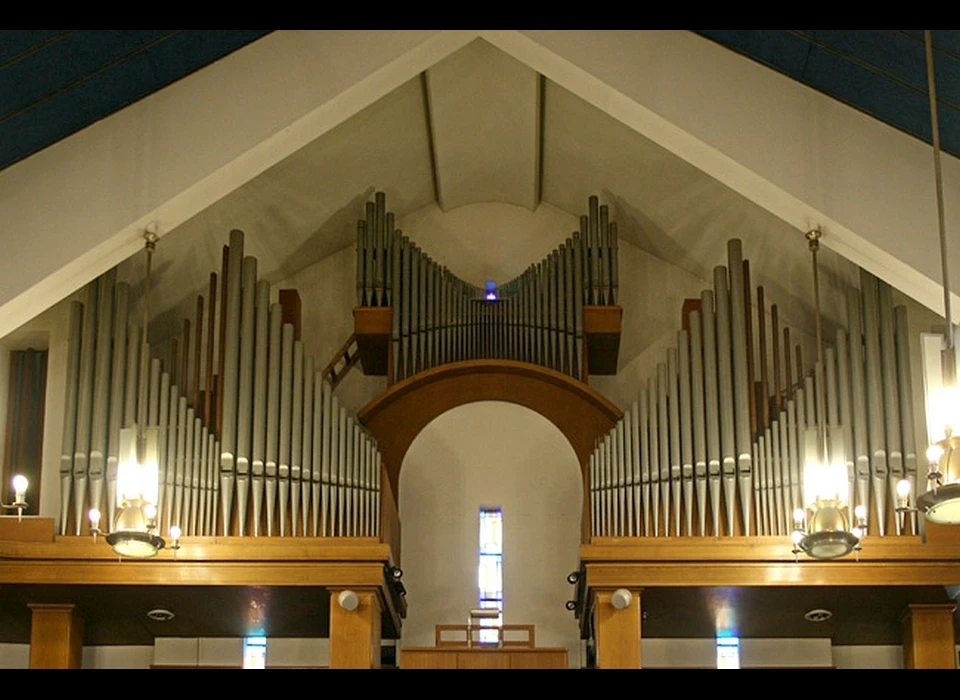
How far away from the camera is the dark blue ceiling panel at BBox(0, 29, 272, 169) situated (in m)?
10.9

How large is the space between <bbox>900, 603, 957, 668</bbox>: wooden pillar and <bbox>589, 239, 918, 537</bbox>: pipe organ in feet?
2.67

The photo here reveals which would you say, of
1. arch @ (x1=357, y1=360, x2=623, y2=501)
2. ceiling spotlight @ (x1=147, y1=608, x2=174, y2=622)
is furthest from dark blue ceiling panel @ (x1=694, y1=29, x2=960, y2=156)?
ceiling spotlight @ (x1=147, y1=608, x2=174, y2=622)

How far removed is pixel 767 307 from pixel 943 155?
3.38 metres

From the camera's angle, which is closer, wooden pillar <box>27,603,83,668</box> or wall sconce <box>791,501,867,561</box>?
wall sconce <box>791,501,867,561</box>

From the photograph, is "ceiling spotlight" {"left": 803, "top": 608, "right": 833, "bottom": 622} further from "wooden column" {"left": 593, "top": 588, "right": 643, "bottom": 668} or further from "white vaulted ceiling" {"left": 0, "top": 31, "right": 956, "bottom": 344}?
"white vaulted ceiling" {"left": 0, "top": 31, "right": 956, "bottom": 344}

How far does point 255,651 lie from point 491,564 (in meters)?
2.17

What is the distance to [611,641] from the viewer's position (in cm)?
1252

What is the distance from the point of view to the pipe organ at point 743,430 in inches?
504

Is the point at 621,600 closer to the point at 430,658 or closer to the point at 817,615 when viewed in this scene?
the point at 430,658

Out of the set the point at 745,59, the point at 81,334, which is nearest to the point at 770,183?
the point at 745,59

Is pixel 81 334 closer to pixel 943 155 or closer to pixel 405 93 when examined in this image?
pixel 405 93

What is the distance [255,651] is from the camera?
14.5 meters

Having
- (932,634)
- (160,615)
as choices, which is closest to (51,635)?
(160,615)
